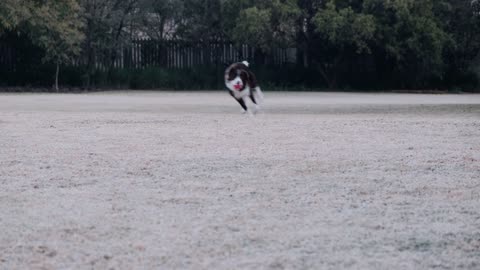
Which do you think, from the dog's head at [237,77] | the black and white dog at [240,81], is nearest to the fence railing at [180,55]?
the black and white dog at [240,81]

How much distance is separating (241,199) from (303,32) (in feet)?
95.8

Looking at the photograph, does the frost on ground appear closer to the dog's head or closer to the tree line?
the dog's head

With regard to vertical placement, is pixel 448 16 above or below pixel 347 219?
above

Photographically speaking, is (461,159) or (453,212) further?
(461,159)

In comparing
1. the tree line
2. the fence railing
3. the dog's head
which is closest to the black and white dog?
the dog's head

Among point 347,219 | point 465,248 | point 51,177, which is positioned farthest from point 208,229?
point 51,177

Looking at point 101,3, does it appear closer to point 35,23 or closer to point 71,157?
point 35,23

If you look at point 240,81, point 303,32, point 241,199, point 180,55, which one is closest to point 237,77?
point 240,81

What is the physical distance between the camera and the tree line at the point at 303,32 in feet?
106

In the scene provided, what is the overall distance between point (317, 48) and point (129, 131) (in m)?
23.6

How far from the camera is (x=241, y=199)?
6.69 m

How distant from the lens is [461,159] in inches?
366

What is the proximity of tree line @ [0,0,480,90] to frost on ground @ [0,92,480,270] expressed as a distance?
19.6 m

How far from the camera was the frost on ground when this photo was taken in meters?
4.87
